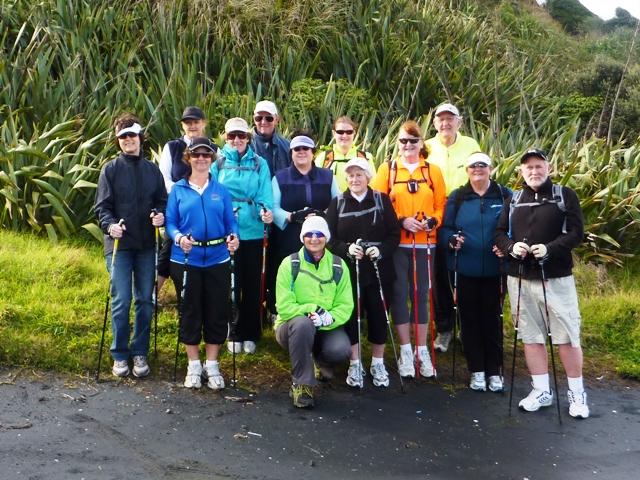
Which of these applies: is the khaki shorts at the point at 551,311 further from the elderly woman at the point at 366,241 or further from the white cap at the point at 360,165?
the white cap at the point at 360,165

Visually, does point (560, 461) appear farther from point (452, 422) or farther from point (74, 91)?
point (74, 91)

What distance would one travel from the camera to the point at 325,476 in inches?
204

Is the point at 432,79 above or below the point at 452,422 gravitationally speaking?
above

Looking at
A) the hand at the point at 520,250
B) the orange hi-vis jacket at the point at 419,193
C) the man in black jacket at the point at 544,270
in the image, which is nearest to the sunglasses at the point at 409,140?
the orange hi-vis jacket at the point at 419,193

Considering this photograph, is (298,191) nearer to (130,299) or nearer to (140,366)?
(130,299)

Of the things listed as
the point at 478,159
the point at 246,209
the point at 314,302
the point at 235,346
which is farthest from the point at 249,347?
the point at 478,159

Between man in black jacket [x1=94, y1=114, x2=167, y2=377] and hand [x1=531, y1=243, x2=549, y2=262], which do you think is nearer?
hand [x1=531, y1=243, x2=549, y2=262]

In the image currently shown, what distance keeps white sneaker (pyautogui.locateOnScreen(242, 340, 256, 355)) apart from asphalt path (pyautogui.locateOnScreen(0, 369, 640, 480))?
0.79m

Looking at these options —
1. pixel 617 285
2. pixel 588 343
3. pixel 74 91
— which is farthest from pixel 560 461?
pixel 74 91

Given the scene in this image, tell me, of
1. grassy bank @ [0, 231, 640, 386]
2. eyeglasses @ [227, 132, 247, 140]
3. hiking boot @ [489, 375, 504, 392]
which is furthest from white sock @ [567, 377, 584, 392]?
eyeglasses @ [227, 132, 247, 140]

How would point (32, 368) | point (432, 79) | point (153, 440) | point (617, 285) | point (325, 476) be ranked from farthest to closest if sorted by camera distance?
point (432, 79) < point (617, 285) < point (32, 368) < point (153, 440) < point (325, 476)

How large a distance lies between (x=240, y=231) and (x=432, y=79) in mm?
7139

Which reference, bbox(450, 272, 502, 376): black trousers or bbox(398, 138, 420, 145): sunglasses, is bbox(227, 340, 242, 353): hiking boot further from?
bbox(398, 138, 420, 145): sunglasses

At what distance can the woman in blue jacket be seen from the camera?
22.8 ft
